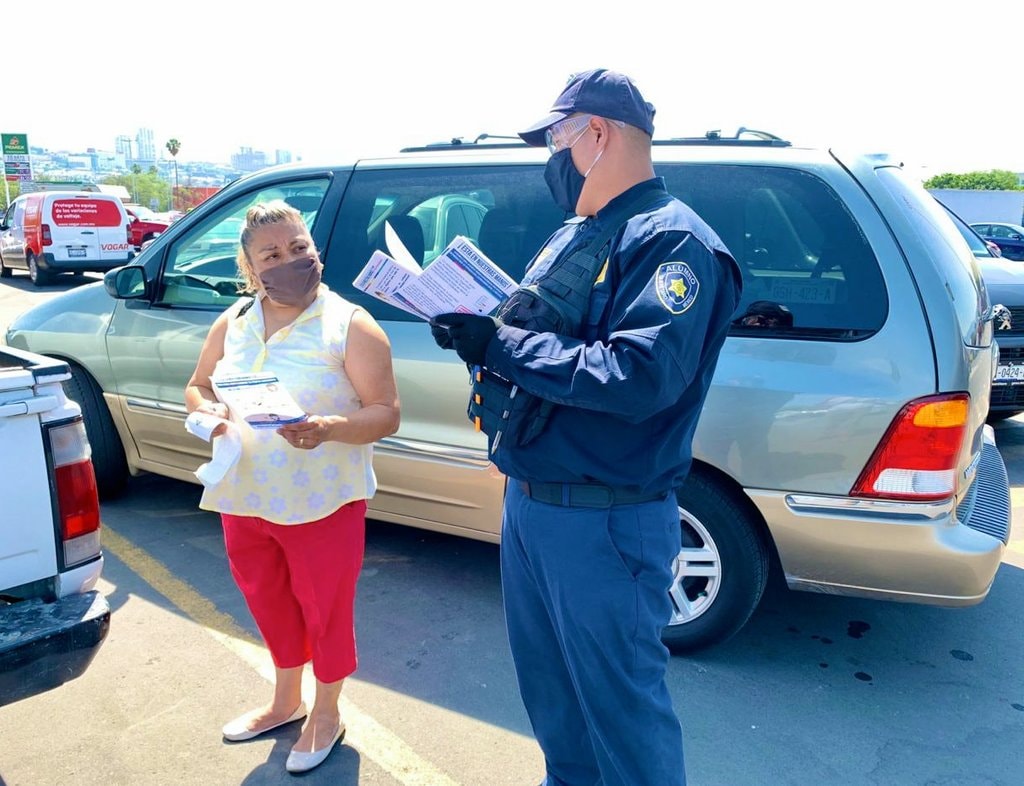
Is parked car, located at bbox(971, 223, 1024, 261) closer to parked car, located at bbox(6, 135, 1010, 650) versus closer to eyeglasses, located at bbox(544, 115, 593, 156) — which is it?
parked car, located at bbox(6, 135, 1010, 650)

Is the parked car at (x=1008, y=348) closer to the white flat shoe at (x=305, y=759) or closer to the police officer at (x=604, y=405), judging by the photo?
the police officer at (x=604, y=405)

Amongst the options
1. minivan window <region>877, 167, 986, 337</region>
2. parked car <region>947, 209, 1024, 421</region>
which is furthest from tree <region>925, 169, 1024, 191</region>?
minivan window <region>877, 167, 986, 337</region>

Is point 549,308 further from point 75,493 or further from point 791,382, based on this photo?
point 75,493

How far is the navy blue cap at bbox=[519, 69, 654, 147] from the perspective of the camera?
5.67 ft

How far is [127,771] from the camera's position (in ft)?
8.05

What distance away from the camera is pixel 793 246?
2883 mm

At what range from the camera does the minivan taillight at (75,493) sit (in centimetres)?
225

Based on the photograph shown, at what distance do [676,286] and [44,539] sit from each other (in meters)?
1.79

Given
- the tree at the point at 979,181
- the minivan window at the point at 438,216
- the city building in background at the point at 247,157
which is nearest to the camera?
the minivan window at the point at 438,216

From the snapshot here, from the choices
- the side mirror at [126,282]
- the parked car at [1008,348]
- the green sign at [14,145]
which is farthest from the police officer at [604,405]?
the green sign at [14,145]

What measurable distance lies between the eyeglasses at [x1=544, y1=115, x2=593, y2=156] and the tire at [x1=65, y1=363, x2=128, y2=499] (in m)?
3.41

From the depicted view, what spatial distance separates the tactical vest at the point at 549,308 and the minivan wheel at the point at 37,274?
17567mm

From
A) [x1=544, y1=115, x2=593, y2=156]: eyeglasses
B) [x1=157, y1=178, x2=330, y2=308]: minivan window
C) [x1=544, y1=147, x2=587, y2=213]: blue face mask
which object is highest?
[x1=544, y1=115, x2=593, y2=156]: eyeglasses

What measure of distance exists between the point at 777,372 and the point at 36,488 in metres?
2.25
